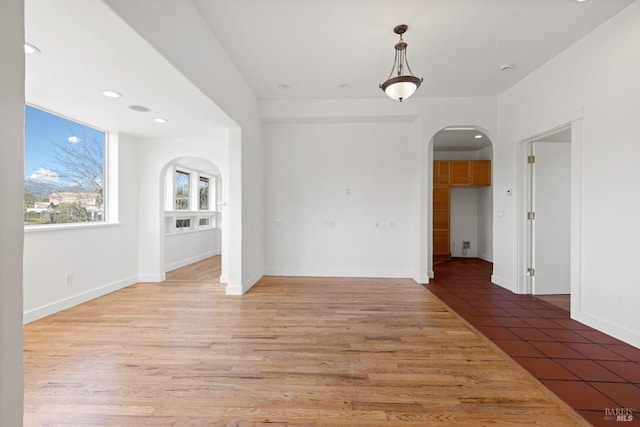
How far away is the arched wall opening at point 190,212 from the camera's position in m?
5.84

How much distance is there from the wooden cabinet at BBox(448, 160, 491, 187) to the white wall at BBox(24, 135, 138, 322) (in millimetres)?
6770

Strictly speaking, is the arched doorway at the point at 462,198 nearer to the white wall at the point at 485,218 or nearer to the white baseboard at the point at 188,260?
the white wall at the point at 485,218

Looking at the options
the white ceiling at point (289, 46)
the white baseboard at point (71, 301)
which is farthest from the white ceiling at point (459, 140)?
the white baseboard at point (71, 301)

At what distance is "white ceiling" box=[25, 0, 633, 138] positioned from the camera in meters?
1.90

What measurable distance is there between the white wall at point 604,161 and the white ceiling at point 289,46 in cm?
26

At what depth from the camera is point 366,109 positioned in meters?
4.54

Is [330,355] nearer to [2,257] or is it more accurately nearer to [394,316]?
[394,316]

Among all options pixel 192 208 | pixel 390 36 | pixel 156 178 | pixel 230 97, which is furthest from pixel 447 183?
pixel 192 208

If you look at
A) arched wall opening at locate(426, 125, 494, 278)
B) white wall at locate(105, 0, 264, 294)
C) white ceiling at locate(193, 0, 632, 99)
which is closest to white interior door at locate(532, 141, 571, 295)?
white ceiling at locate(193, 0, 632, 99)

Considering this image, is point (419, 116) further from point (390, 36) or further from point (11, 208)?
point (11, 208)

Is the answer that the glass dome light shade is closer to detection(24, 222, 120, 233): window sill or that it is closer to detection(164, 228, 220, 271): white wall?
detection(24, 222, 120, 233): window sill

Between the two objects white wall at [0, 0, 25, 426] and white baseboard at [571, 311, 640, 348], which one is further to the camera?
white baseboard at [571, 311, 640, 348]

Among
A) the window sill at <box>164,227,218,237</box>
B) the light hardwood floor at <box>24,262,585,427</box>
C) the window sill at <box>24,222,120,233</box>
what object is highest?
the window sill at <box>24,222,120,233</box>

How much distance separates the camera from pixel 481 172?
643 cm
